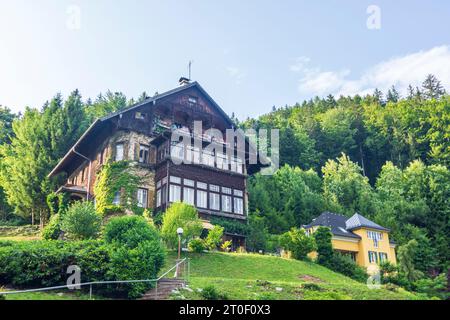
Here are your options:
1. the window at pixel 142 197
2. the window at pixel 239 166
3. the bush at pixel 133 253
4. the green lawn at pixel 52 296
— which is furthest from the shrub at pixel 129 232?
the window at pixel 239 166

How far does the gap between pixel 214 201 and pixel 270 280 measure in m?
11.2

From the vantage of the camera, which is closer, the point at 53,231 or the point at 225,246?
the point at 225,246

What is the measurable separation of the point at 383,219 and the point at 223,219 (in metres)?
21.6

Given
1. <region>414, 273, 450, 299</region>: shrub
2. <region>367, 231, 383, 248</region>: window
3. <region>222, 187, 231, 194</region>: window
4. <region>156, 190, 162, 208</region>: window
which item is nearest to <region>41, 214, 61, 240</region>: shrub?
<region>156, 190, 162, 208</region>: window

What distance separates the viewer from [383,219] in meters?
47.4

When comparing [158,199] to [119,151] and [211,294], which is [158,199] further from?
[211,294]

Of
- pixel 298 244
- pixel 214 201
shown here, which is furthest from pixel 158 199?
pixel 298 244

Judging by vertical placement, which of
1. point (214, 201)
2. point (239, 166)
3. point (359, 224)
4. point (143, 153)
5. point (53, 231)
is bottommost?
point (53, 231)

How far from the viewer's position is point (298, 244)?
2959 centimetres

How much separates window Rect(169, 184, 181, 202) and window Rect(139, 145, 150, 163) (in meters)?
3.29

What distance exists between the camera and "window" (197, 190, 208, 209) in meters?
32.2

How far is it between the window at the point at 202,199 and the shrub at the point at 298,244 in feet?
19.4

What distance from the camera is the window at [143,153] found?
109 feet

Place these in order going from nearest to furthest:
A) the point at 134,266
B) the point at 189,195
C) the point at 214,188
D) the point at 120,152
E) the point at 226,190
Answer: the point at 134,266 → the point at 189,195 → the point at 120,152 → the point at 214,188 → the point at 226,190
